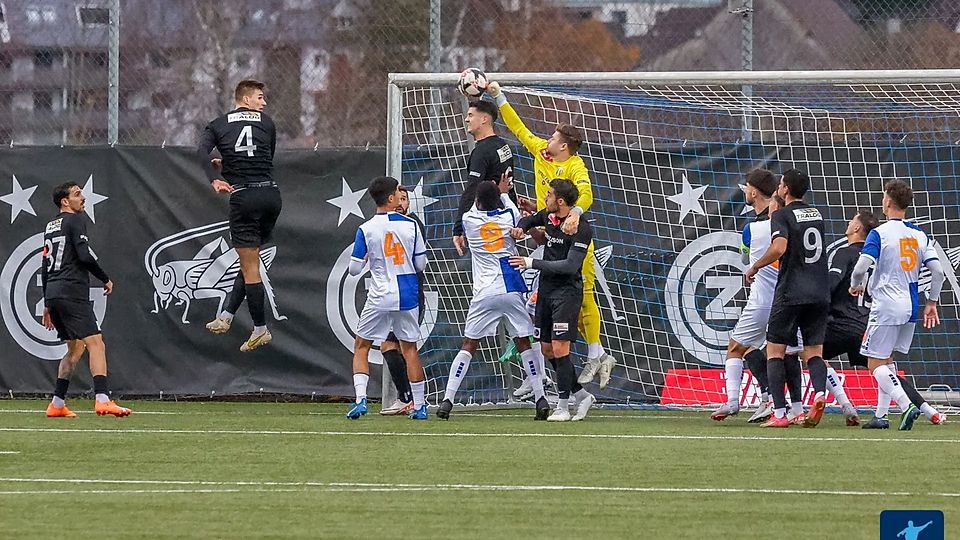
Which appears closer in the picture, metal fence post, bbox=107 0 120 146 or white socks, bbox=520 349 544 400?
white socks, bbox=520 349 544 400

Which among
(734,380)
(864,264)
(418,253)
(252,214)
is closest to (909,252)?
(864,264)

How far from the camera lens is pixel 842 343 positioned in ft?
40.1

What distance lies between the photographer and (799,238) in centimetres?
1101

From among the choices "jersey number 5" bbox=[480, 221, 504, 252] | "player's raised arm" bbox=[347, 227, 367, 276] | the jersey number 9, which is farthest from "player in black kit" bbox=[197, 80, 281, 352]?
the jersey number 9

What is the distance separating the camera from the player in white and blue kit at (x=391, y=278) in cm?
1209

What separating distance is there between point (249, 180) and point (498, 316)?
7.50ft

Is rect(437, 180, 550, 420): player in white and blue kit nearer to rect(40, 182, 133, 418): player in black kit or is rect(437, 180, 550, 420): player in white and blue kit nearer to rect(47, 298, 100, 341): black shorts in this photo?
rect(40, 182, 133, 418): player in black kit

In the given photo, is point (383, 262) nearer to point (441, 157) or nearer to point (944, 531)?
point (441, 157)

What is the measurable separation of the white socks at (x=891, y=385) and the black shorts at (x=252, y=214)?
16.0 ft

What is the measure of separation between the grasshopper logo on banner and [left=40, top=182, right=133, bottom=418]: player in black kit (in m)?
2.14

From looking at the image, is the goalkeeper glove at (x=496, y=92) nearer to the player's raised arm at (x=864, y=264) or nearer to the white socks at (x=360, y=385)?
the white socks at (x=360, y=385)

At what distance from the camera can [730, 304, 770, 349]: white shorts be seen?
11859 millimetres

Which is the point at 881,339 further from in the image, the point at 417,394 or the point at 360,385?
the point at 360,385

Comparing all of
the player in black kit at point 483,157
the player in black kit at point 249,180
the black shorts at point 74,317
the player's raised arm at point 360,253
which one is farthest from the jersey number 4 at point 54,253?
the player in black kit at point 483,157
